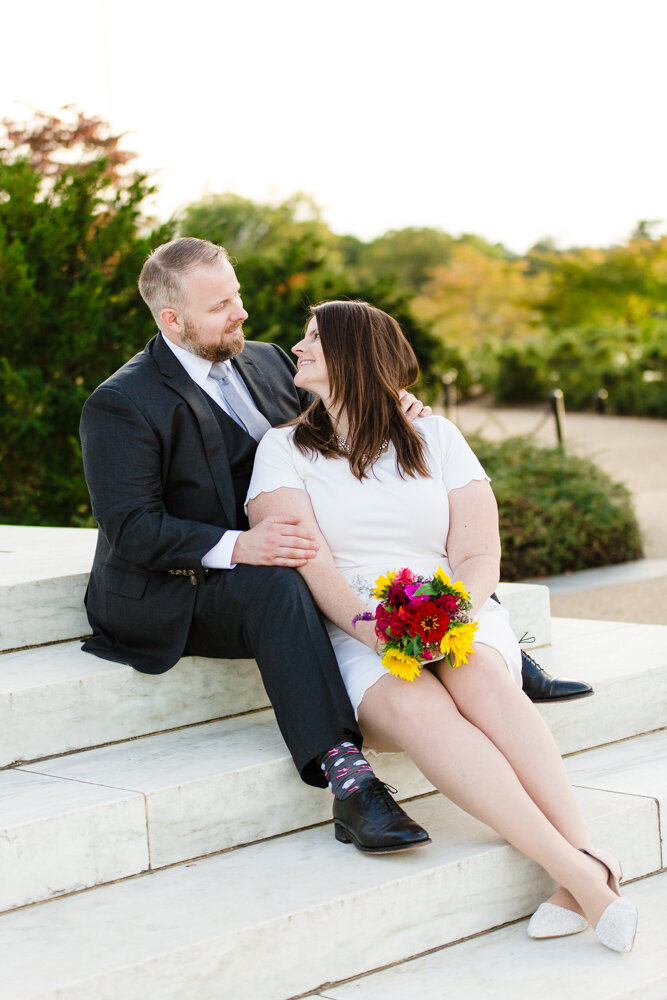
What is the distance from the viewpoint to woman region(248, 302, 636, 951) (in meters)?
2.79

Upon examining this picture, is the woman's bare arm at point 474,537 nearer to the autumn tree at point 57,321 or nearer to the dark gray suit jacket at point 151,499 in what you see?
the dark gray suit jacket at point 151,499

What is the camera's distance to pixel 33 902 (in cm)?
265

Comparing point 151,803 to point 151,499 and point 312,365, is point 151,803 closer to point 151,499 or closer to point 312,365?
point 151,499

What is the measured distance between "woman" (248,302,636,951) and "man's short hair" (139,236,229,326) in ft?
1.28

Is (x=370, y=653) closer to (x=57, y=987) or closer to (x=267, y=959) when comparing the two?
(x=267, y=959)

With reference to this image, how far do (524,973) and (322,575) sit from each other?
113cm

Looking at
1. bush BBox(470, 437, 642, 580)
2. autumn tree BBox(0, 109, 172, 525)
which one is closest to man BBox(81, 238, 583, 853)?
autumn tree BBox(0, 109, 172, 525)

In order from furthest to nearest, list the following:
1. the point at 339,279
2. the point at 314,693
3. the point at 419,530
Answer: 1. the point at 339,279
2. the point at 419,530
3. the point at 314,693

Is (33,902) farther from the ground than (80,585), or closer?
closer

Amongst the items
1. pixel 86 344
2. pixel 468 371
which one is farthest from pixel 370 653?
pixel 468 371

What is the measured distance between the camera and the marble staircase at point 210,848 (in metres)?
2.45

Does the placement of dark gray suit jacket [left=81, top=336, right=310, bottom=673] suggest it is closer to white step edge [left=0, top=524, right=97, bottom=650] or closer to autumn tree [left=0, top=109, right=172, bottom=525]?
white step edge [left=0, top=524, right=97, bottom=650]

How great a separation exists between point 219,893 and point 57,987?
19.8 inches

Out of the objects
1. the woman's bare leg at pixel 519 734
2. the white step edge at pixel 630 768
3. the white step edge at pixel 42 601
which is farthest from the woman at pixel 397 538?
the white step edge at pixel 42 601
